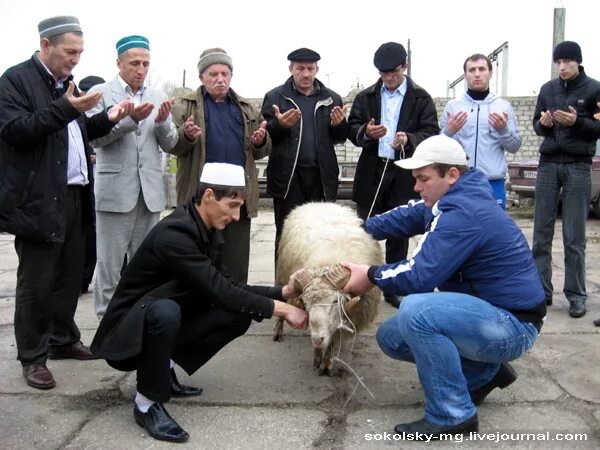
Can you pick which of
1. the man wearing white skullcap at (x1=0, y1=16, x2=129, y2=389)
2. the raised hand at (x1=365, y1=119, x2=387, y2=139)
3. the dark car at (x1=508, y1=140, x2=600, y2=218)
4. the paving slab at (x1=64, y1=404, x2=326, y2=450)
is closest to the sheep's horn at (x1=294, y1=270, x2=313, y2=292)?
the paving slab at (x1=64, y1=404, x2=326, y2=450)

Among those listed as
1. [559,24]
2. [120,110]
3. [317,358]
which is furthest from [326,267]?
[559,24]

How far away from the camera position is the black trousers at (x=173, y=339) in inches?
113

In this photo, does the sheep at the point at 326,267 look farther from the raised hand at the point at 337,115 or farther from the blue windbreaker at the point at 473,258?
the raised hand at the point at 337,115

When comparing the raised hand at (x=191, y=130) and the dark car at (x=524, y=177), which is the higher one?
the raised hand at (x=191, y=130)

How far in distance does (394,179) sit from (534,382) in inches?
78.5

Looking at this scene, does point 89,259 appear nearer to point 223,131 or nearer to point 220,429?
point 223,131

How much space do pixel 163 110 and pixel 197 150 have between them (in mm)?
510

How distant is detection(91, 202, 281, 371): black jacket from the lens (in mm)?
2920

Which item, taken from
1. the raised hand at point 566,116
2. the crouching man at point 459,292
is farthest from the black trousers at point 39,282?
the raised hand at point 566,116

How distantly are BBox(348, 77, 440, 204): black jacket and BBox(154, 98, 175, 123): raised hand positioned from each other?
1.63m

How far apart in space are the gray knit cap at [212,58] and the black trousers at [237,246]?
1.04 m

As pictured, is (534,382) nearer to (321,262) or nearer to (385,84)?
(321,262)

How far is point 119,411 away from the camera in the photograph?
3.24m

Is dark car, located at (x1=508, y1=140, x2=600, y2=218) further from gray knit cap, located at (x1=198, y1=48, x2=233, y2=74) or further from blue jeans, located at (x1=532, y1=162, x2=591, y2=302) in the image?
gray knit cap, located at (x1=198, y1=48, x2=233, y2=74)
